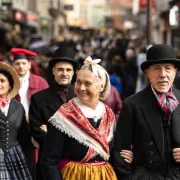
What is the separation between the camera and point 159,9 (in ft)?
121

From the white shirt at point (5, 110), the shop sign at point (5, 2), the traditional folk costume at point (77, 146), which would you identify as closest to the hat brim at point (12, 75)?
the white shirt at point (5, 110)

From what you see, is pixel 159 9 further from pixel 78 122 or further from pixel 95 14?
pixel 95 14

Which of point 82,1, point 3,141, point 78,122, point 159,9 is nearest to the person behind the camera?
→ point 78,122

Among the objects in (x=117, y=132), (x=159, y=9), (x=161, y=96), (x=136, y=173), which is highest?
(x=159, y=9)

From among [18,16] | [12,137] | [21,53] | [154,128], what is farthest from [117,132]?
[18,16]

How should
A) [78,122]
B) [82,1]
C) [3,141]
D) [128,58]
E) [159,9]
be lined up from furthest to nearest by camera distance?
[82,1] → [159,9] → [128,58] → [3,141] → [78,122]

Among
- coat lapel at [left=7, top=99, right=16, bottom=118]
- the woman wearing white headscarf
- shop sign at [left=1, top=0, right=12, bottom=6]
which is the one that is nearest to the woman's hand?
the woman wearing white headscarf

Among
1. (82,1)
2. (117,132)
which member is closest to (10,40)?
(117,132)

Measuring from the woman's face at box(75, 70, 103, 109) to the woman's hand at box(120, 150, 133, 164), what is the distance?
Answer: 45 cm

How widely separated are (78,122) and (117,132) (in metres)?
0.35

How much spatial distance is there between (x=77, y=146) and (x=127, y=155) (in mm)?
413

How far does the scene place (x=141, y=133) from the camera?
444 centimetres

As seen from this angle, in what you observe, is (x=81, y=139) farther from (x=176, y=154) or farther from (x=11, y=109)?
(x=11, y=109)

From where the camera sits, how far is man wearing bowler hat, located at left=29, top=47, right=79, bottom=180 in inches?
240
